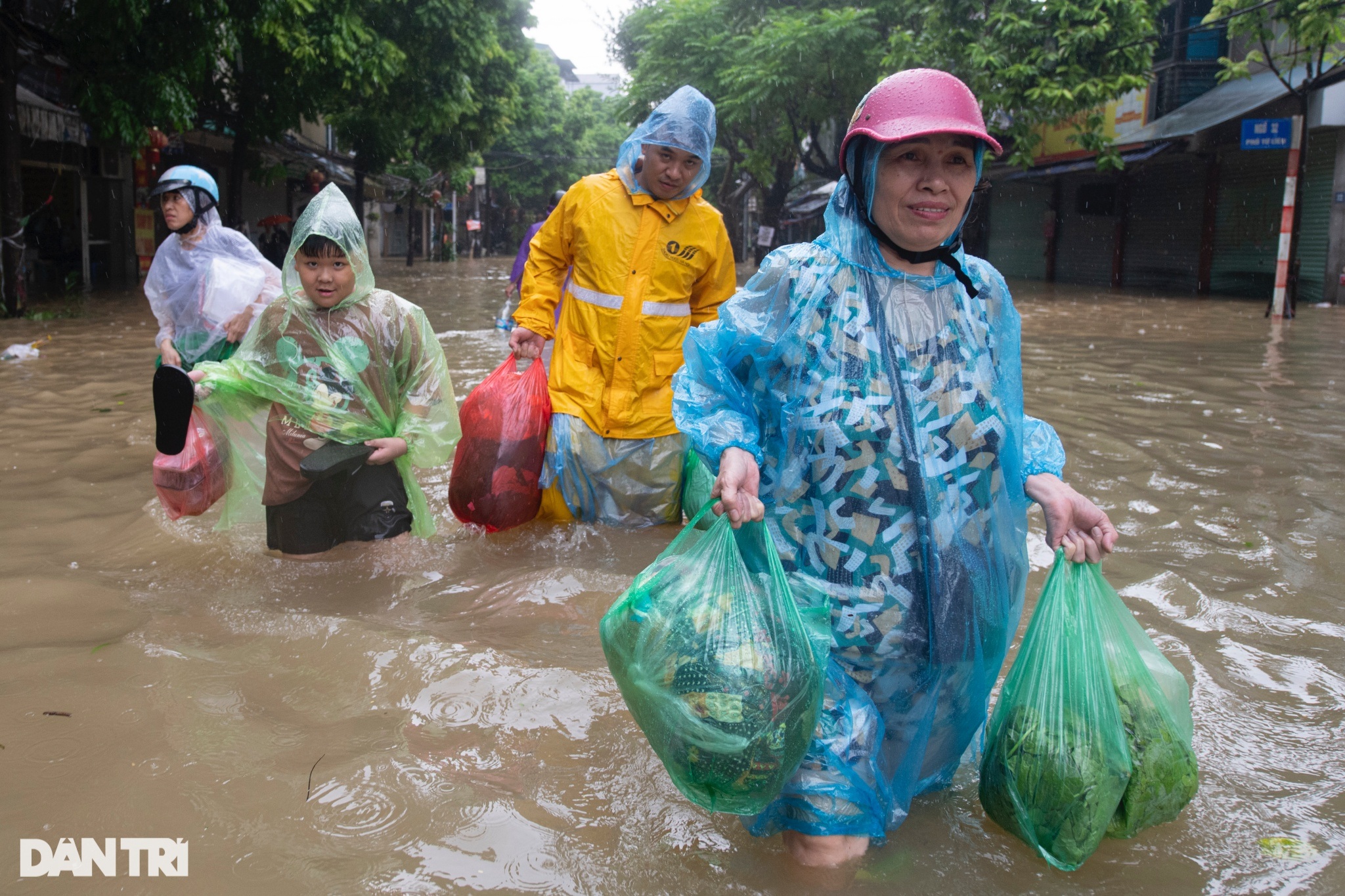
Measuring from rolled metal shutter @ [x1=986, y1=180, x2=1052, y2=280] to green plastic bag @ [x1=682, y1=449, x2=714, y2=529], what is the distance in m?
20.9

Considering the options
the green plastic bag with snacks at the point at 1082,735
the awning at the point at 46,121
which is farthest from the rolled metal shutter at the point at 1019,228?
the green plastic bag with snacks at the point at 1082,735

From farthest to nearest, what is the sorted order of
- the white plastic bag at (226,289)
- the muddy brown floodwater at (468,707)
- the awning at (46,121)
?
the awning at (46,121) → the white plastic bag at (226,289) → the muddy brown floodwater at (468,707)

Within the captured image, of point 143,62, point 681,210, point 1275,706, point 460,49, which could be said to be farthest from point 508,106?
point 1275,706

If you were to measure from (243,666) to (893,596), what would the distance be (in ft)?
5.75

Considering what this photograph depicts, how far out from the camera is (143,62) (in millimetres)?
10711

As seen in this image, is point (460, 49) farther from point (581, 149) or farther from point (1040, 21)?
point (581, 149)

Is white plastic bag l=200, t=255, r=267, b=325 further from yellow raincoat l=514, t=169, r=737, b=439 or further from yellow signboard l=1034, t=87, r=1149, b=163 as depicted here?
yellow signboard l=1034, t=87, r=1149, b=163

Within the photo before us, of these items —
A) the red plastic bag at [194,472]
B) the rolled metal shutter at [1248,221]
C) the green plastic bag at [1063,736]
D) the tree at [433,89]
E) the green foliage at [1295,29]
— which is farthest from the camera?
the tree at [433,89]

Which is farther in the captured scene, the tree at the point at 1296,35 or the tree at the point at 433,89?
the tree at the point at 433,89

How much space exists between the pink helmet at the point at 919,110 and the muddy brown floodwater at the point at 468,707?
131cm

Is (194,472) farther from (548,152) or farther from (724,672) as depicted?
(548,152)

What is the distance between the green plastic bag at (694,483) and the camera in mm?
3637

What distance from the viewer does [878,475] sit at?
1.86 meters

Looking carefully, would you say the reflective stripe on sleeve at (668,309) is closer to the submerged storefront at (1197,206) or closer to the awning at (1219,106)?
the submerged storefront at (1197,206)
